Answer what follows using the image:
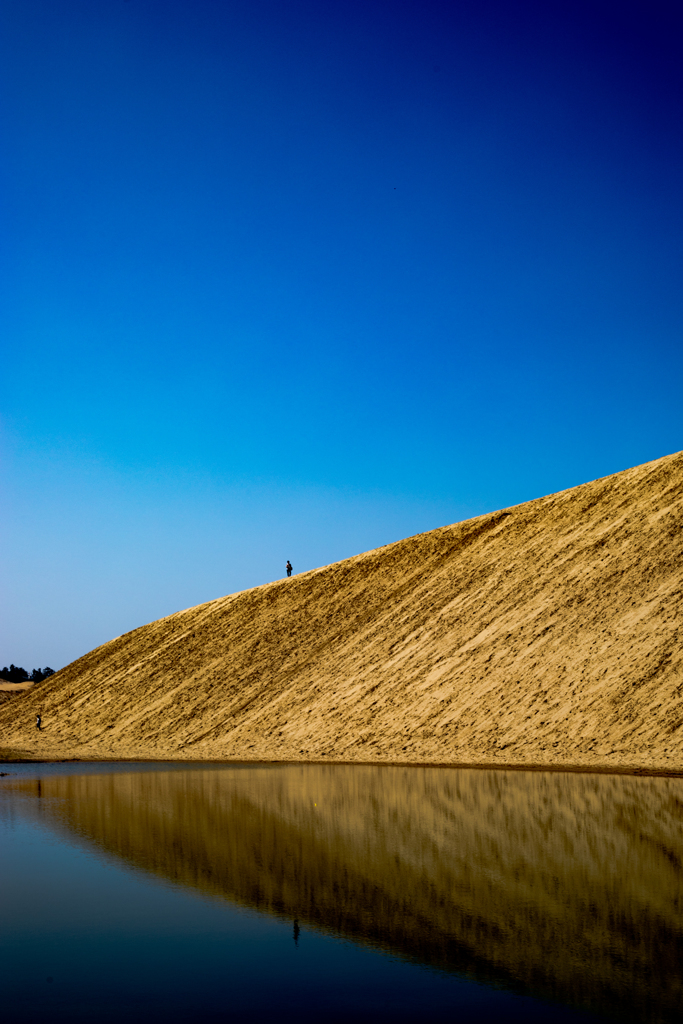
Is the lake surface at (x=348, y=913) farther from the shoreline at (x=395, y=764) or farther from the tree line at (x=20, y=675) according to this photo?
the tree line at (x=20, y=675)

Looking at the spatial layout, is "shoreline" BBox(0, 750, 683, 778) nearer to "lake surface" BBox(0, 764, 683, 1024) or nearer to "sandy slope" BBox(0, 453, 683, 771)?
"sandy slope" BBox(0, 453, 683, 771)

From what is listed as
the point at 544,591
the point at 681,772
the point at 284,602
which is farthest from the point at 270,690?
the point at 681,772

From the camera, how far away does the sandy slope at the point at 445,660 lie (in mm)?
25031

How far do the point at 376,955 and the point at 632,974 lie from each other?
1.91 m

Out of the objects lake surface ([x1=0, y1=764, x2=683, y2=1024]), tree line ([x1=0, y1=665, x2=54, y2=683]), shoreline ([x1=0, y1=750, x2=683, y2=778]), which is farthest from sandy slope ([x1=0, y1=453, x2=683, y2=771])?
tree line ([x1=0, y1=665, x2=54, y2=683])

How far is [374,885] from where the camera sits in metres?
8.80

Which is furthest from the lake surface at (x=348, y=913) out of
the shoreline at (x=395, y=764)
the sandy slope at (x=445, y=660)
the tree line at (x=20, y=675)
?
the tree line at (x=20, y=675)

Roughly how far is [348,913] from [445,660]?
80.1ft

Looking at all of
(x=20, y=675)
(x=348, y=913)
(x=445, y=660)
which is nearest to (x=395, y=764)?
(x=445, y=660)

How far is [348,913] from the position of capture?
25.5ft

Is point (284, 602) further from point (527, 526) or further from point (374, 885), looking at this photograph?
point (374, 885)

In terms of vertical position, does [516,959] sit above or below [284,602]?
below

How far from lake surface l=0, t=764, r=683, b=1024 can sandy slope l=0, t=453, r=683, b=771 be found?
33.0ft

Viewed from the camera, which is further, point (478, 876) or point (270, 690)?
point (270, 690)
